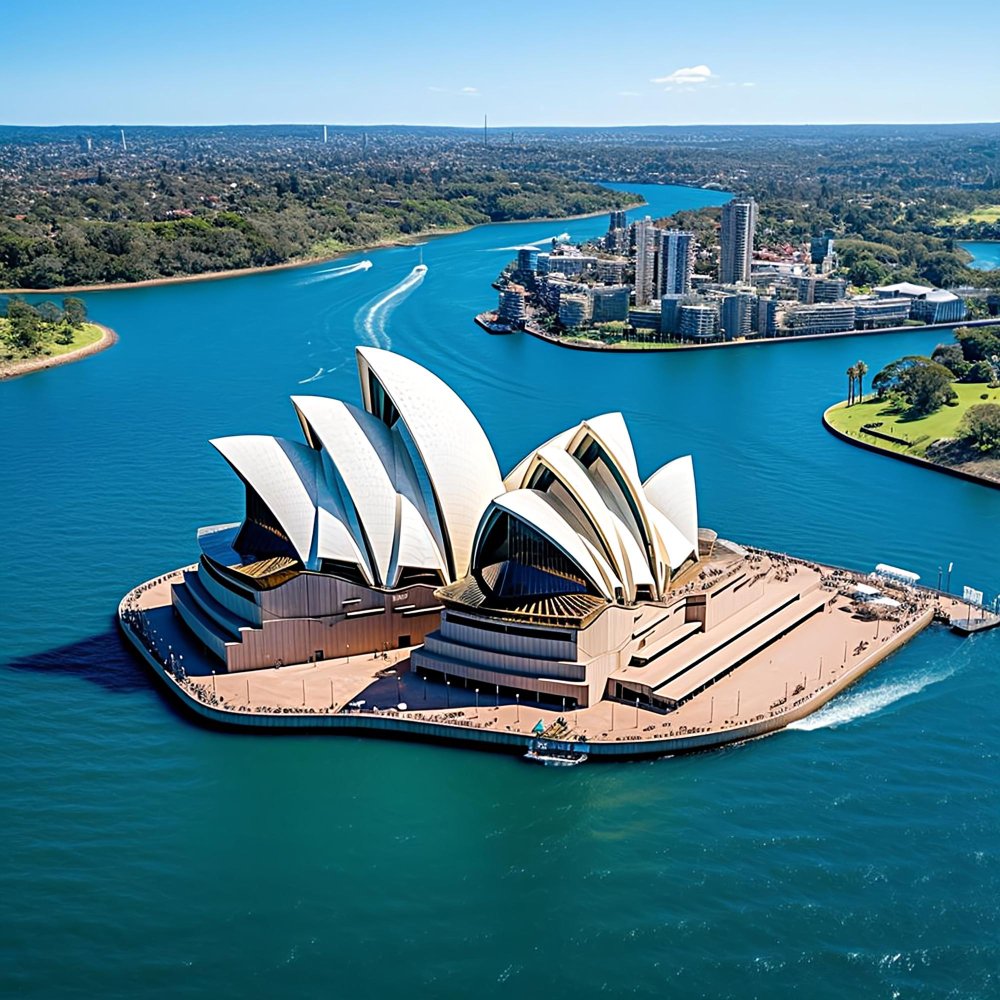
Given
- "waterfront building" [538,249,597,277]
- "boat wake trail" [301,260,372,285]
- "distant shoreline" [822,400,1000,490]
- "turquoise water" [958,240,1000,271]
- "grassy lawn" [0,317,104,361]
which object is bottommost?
"distant shoreline" [822,400,1000,490]

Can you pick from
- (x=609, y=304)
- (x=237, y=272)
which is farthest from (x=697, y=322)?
(x=237, y=272)

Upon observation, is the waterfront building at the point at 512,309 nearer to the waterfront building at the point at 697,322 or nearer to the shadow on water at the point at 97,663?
the waterfront building at the point at 697,322

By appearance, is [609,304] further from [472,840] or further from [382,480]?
[472,840]

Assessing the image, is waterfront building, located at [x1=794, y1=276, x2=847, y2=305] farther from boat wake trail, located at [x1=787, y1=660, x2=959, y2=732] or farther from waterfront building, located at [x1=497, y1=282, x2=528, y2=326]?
boat wake trail, located at [x1=787, y1=660, x2=959, y2=732]

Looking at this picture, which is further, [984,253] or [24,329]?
[984,253]

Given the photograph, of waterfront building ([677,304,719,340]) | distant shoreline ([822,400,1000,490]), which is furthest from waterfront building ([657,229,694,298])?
distant shoreline ([822,400,1000,490])
